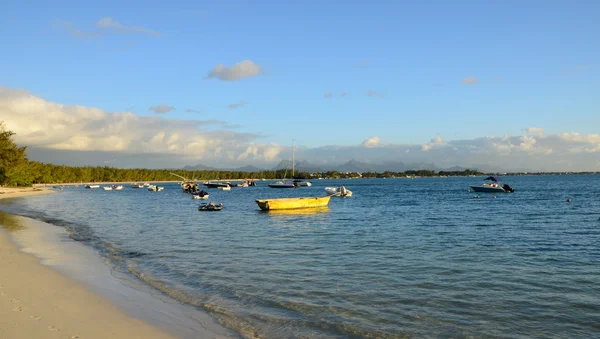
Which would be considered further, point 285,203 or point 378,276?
point 285,203

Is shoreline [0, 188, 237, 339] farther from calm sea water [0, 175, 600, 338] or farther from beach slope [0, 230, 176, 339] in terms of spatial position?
calm sea water [0, 175, 600, 338]

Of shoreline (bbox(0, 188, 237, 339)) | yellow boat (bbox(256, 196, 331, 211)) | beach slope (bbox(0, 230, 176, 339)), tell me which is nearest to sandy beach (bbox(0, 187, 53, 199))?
yellow boat (bbox(256, 196, 331, 211))

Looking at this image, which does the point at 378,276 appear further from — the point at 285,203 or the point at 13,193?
the point at 13,193

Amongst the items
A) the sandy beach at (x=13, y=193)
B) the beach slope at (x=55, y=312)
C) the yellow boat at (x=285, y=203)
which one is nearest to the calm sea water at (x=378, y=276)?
the beach slope at (x=55, y=312)

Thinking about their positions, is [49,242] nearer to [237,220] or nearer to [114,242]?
[114,242]

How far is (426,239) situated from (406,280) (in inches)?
453

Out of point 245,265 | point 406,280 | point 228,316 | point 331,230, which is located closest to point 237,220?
point 331,230

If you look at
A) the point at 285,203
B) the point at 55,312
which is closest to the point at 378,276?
the point at 55,312

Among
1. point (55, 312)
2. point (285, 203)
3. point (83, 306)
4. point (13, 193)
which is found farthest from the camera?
point (13, 193)

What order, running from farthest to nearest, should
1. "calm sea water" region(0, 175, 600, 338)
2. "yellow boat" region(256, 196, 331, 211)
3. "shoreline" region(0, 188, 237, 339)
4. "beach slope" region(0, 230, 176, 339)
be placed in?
"yellow boat" region(256, 196, 331, 211) → "calm sea water" region(0, 175, 600, 338) → "shoreline" region(0, 188, 237, 339) → "beach slope" region(0, 230, 176, 339)

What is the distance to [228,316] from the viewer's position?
470 inches

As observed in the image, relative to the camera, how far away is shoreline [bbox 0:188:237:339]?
32.9ft

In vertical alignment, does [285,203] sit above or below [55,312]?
above

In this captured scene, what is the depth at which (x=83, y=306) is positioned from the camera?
12.1 meters
